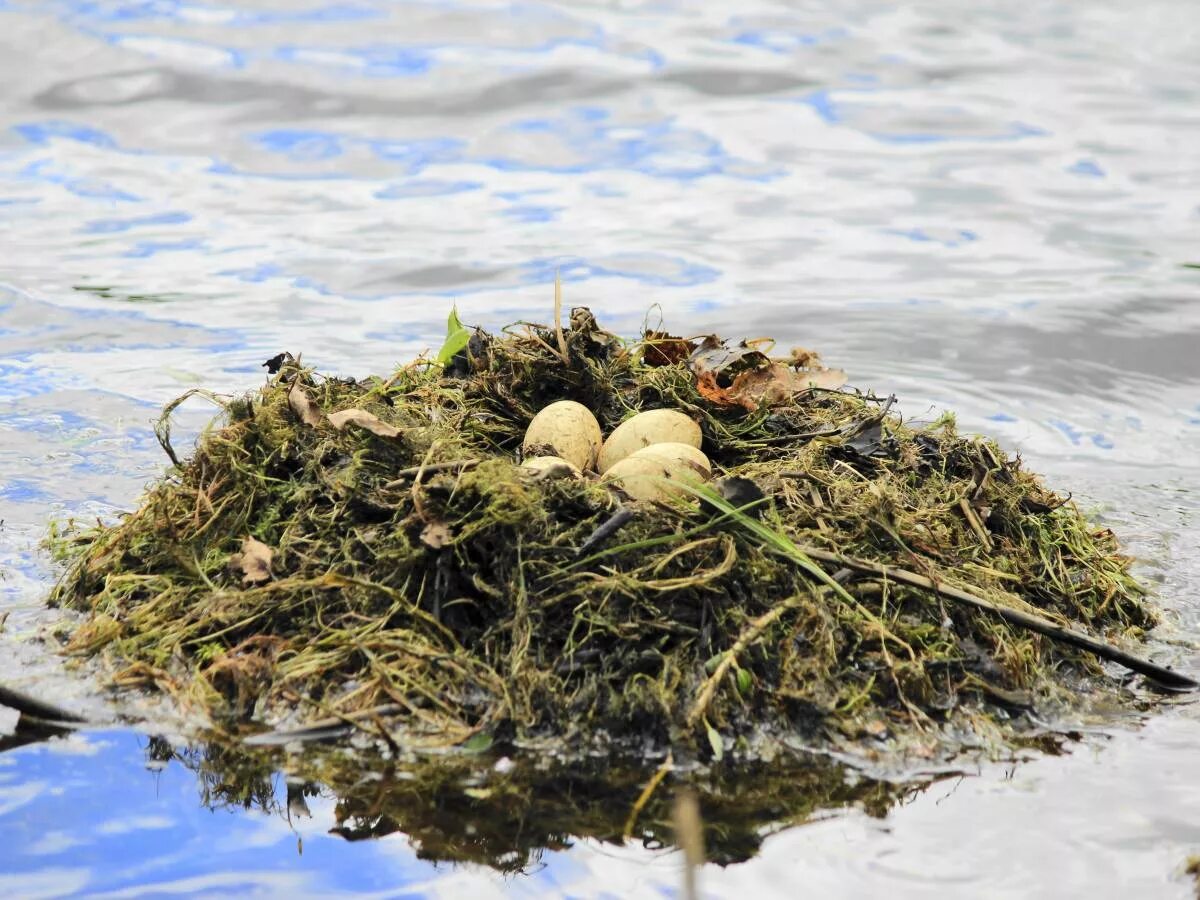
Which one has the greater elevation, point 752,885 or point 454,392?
point 454,392

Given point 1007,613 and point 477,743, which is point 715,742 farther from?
point 1007,613

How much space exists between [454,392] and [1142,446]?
4.48 m

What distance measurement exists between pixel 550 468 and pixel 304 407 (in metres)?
1.03

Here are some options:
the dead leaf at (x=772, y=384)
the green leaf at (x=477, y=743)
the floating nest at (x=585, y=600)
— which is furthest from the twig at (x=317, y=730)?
the dead leaf at (x=772, y=384)

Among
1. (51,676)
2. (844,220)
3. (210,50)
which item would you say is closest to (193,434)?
(51,676)

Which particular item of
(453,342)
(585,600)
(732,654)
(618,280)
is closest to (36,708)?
(585,600)

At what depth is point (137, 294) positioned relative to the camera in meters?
10.4

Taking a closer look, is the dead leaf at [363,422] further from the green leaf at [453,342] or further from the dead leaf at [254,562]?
the green leaf at [453,342]

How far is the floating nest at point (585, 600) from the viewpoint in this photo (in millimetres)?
3994

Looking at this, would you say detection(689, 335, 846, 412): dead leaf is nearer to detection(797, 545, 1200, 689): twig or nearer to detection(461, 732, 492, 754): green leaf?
detection(797, 545, 1200, 689): twig

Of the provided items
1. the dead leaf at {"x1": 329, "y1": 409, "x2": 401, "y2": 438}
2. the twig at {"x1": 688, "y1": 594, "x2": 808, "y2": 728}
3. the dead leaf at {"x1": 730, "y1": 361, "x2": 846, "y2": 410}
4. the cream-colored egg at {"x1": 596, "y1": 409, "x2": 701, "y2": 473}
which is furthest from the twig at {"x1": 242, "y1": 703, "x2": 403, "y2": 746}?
the dead leaf at {"x1": 730, "y1": 361, "x2": 846, "y2": 410}

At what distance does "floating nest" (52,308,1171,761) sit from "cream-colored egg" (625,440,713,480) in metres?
0.16

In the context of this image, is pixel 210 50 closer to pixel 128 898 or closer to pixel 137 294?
pixel 137 294

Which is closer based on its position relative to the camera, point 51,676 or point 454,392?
point 51,676
